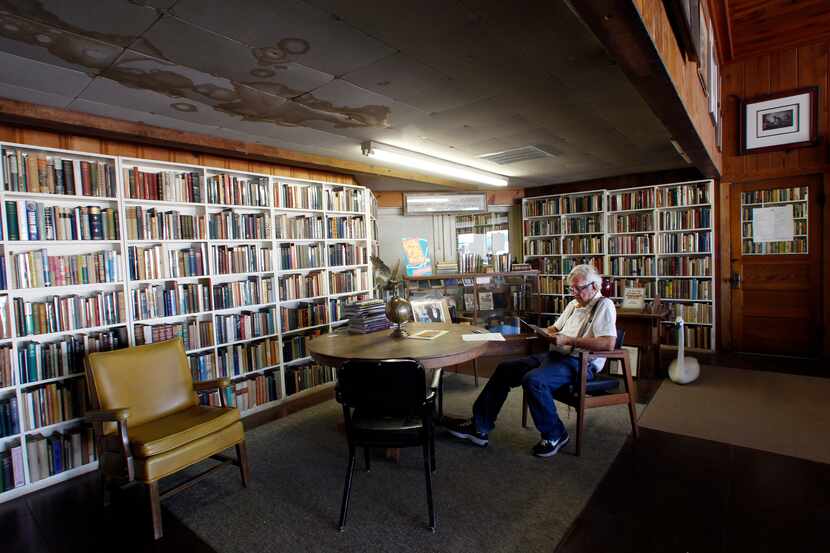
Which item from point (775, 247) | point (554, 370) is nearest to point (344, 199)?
point (554, 370)

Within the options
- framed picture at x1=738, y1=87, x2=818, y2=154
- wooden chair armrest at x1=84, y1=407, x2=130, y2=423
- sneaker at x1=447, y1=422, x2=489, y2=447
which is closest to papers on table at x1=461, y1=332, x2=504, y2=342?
sneaker at x1=447, y1=422, x2=489, y2=447

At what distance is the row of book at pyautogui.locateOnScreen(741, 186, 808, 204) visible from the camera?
5184mm

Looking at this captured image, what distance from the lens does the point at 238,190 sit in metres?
4.02

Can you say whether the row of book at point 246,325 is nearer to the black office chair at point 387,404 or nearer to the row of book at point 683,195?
the black office chair at point 387,404

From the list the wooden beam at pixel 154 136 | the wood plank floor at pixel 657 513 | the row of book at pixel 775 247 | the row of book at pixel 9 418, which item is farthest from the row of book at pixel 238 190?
the row of book at pixel 775 247

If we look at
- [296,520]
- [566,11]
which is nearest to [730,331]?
[566,11]

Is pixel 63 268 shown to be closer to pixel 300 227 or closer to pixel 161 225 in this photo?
pixel 161 225

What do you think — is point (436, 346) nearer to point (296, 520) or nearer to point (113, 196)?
point (296, 520)

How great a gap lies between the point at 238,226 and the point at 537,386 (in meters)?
2.91

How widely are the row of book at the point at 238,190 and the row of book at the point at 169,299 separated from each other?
0.78m

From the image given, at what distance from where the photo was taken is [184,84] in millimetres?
2666

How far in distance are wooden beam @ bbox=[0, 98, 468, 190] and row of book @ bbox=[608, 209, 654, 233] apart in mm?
3612

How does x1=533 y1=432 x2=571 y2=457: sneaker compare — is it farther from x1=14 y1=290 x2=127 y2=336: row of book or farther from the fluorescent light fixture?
x1=14 y1=290 x2=127 y2=336: row of book

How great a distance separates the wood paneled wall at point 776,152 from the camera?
496 cm
